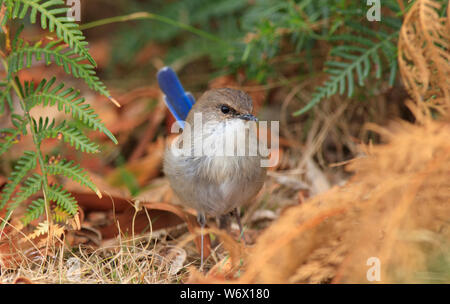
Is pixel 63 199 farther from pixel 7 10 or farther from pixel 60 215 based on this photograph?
pixel 7 10

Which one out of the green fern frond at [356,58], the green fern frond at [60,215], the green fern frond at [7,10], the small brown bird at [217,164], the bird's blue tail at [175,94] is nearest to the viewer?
the green fern frond at [7,10]

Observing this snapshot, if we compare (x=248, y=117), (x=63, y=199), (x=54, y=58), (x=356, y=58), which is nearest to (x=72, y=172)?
(x=63, y=199)

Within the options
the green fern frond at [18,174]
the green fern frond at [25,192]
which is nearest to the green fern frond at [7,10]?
the green fern frond at [18,174]

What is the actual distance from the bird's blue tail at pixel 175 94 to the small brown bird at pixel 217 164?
0.60 meters

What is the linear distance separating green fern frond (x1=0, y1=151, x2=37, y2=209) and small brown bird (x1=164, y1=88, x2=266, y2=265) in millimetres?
915

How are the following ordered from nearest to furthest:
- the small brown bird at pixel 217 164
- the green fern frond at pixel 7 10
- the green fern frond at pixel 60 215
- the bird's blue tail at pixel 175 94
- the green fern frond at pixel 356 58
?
the green fern frond at pixel 7 10 < the green fern frond at pixel 60 215 < the small brown bird at pixel 217 164 < the green fern frond at pixel 356 58 < the bird's blue tail at pixel 175 94

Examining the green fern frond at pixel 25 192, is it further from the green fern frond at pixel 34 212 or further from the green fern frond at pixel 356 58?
the green fern frond at pixel 356 58

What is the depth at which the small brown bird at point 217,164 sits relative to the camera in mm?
3135

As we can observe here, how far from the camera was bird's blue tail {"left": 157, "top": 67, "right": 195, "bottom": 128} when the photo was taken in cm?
384

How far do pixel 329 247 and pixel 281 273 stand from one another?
Answer: 0.30 metres

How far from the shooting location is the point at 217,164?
10.2 ft

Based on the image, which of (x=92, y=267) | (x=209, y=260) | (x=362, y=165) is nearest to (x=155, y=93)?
(x=209, y=260)

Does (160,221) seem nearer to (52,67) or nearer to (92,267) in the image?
(92,267)

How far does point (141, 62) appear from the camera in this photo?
586cm
